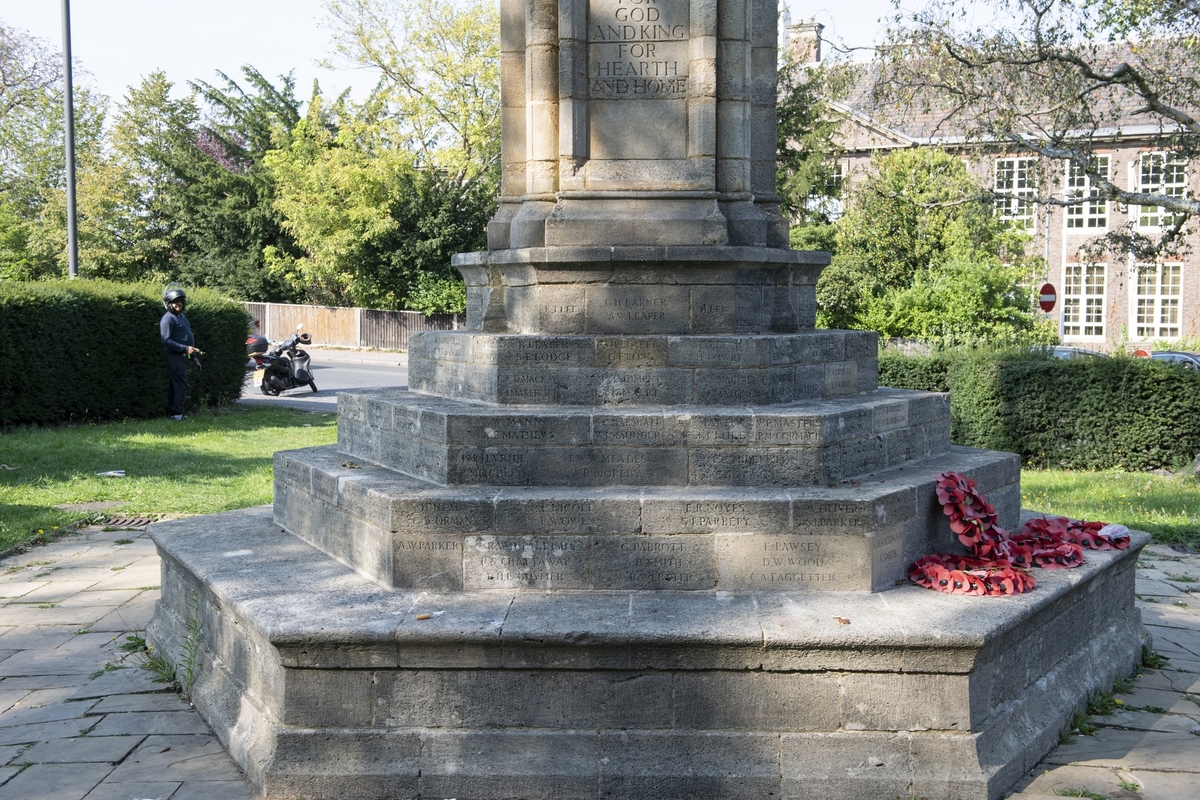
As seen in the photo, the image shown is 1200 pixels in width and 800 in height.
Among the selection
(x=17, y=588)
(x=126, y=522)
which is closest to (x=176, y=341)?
(x=126, y=522)

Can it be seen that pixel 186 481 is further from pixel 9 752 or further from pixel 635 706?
pixel 635 706

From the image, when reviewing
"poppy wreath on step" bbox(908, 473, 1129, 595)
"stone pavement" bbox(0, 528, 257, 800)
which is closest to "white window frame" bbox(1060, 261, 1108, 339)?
"poppy wreath on step" bbox(908, 473, 1129, 595)

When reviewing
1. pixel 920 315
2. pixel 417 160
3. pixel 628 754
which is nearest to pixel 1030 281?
pixel 920 315

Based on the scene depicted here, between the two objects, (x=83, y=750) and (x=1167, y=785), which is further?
(x=83, y=750)


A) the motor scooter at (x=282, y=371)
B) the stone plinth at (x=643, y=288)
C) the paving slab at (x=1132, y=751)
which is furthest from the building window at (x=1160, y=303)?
the paving slab at (x=1132, y=751)

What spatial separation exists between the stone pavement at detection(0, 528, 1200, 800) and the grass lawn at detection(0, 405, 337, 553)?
230 centimetres

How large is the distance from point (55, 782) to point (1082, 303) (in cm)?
4264

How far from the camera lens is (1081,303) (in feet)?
135

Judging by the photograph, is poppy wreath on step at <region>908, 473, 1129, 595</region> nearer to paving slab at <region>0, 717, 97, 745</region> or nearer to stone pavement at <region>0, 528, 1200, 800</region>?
stone pavement at <region>0, 528, 1200, 800</region>

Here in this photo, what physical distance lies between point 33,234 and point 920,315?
111ft

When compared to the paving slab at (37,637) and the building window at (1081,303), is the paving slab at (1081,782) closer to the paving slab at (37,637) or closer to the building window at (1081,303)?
the paving slab at (37,637)

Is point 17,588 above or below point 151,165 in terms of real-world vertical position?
below

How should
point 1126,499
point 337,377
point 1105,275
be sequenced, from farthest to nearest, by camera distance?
point 1105,275
point 337,377
point 1126,499

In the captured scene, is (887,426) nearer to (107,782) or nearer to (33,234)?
(107,782)
